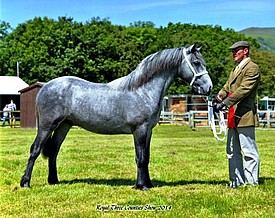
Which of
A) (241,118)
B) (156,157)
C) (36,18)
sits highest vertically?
(36,18)

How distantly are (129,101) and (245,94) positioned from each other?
1.93 metres

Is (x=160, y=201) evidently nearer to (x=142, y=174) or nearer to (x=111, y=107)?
(x=142, y=174)

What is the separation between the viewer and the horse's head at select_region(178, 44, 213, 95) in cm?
855

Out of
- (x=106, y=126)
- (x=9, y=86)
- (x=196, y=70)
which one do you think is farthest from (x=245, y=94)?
(x=9, y=86)

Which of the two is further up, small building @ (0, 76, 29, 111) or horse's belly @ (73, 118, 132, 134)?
small building @ (0, 76, 29, 111)

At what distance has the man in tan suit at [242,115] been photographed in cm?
848

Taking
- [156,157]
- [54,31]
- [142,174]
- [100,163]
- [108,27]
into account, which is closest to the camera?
[142,174]

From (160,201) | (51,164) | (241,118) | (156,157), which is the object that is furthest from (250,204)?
(156,157)

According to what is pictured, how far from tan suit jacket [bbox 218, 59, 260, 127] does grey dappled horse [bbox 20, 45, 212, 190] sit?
49 cm

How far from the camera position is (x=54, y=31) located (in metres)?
60.0

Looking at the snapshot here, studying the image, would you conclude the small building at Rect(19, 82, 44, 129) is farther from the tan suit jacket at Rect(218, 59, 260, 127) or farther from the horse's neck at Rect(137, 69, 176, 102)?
the tan suit jacket at Rect(218, 59, 260, 127)

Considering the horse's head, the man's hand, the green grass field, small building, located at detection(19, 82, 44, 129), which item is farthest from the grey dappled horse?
small building, located at detection(19, 82, 44, 129)

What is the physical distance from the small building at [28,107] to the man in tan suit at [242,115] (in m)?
25.7

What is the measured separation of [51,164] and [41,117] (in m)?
0.97
